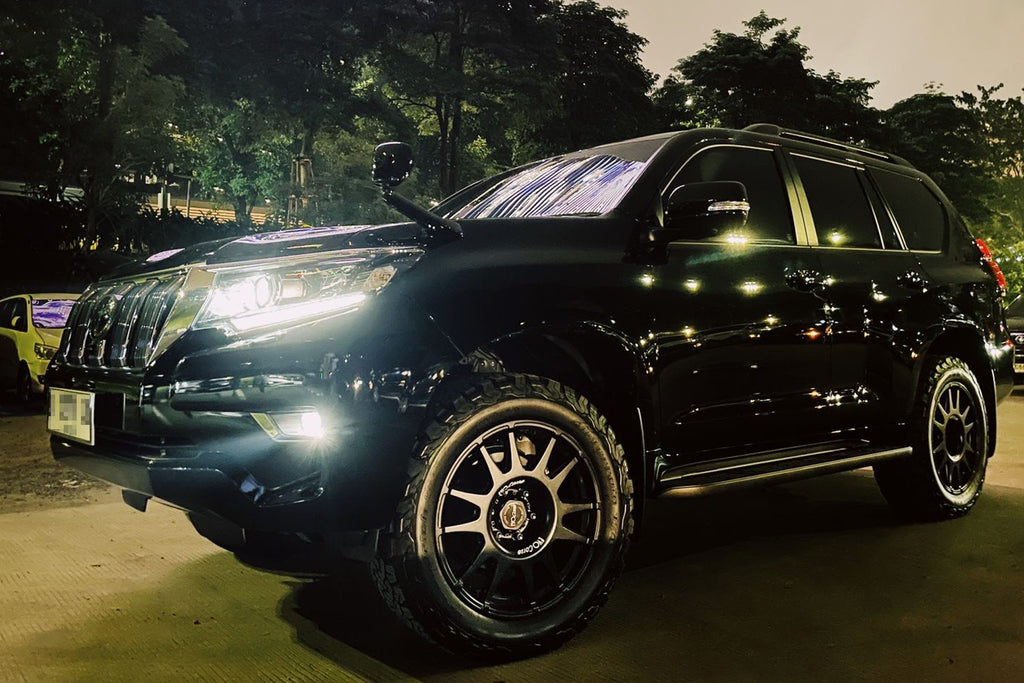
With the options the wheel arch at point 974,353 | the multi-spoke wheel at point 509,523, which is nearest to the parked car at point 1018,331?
the wheel arch at point 974,353

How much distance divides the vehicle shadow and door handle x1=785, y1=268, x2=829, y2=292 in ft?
3.97

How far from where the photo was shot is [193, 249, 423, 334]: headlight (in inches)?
126

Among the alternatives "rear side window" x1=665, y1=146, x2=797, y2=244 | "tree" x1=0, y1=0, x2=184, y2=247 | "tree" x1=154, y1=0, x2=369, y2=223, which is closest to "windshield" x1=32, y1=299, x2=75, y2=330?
"rear side window" x1=665, y1=146, x2=797, y2=244

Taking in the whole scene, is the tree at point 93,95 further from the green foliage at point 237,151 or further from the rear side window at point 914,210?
the rear side window at point 914,210

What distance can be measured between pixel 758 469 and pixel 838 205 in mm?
1478

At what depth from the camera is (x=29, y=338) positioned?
1231cm

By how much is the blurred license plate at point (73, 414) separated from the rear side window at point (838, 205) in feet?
10.1

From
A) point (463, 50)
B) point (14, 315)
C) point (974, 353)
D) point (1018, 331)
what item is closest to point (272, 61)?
point (463, 50)

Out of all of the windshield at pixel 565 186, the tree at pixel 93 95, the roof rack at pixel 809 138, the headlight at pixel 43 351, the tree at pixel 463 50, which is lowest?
the headlight at pixel 43 351

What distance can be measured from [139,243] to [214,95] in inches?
183

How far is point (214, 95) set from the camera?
81.8 feet

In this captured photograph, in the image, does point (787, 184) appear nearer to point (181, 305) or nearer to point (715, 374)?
point (715, 374)

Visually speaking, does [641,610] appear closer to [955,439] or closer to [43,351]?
[955,439]

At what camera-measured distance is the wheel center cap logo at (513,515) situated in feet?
11.0
